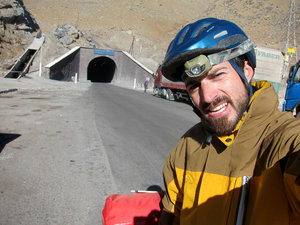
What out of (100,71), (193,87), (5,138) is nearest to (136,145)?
(5,138)

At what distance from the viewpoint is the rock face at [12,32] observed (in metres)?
35.0

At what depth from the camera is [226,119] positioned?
1.68m

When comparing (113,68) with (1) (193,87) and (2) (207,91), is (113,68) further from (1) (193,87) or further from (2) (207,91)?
(2) (207,91)

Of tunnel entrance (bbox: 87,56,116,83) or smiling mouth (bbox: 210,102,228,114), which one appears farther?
tunnel entrance (bbox: 87,56,116,83)

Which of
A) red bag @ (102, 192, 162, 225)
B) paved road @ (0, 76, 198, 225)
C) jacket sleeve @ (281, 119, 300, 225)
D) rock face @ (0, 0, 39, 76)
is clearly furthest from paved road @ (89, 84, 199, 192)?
rock face @ (0, 0, 39, 76)

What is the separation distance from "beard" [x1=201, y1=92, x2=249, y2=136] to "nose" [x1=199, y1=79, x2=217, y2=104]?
1.5 inches

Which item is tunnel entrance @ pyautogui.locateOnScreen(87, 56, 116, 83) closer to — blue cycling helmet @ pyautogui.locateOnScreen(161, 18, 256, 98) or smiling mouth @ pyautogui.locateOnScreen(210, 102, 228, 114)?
blue cycling helmet @ pyautogui.locateOnScreen(161, 18, 256, 98)

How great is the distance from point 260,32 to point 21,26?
48.9m

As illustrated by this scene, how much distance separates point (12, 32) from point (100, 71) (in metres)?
31.4

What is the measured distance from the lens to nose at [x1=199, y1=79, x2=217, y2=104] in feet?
5.88

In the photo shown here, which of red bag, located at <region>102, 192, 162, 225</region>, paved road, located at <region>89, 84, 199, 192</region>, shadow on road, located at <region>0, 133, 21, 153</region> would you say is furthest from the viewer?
shadow on road, located at <region>0, 133, 21, 153</region>

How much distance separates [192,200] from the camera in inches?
66.7

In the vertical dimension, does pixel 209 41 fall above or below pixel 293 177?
above

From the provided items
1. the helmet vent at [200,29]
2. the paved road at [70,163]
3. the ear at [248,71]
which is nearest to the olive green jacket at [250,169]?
the ear at [248,71]
